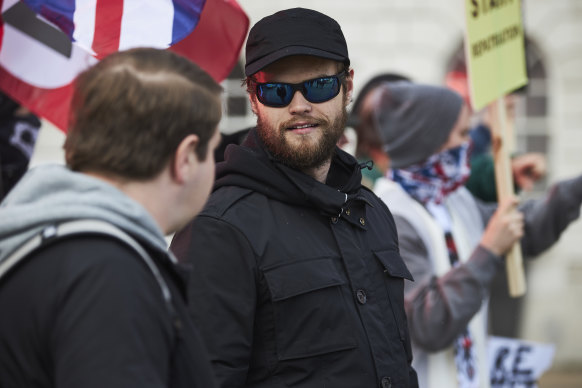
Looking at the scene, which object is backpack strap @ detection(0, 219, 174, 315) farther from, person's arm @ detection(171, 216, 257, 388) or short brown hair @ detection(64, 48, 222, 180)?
person's arm @ detection(171, 216, 257, 388)

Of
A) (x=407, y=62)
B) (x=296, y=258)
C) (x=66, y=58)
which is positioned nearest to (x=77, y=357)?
(x=296, y=258)

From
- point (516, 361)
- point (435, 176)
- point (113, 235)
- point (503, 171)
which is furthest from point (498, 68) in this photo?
point (113, 235)

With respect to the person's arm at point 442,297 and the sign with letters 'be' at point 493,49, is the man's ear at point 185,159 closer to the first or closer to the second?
the person's arm at point 442,297

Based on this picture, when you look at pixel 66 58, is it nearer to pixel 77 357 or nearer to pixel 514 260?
pixel 514 260

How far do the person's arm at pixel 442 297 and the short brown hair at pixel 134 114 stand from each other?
219 cm

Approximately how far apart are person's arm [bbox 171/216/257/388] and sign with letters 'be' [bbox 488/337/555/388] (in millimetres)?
2228

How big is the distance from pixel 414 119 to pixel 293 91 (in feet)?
4.90

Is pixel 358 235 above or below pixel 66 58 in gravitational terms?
below

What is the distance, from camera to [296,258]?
97.6 inches

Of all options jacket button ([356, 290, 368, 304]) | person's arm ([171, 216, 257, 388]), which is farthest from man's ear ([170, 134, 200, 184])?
jacket button ([356, 290, 368, 304])

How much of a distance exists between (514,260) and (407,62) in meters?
6.83

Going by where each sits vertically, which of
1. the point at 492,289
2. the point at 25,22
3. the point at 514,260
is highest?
the point at 25,22

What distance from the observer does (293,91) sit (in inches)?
107

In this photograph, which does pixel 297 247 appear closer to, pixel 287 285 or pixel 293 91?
pixel 287 285
